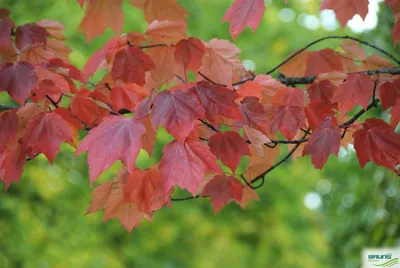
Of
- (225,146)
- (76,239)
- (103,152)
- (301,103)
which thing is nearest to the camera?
(103,152)

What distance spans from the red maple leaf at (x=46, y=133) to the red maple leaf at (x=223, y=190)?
0.46m

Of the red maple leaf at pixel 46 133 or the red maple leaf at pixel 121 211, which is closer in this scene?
the red maple leaf at pixel 46 133

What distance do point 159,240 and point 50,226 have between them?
131 centimetres

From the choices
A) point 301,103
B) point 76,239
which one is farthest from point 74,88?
point 76,239

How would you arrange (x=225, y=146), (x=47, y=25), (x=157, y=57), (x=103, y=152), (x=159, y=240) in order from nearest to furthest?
(x=103, y=152) → (x=225, y=146) → (x=157, y=57) → (x=47, y=25) → (x=159, y=240)

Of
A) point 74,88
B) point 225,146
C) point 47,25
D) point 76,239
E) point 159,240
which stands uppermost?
point 47,25

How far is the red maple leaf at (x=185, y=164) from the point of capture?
1311 mm

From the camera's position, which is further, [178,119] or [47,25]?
[47,25]

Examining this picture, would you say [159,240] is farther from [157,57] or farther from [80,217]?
[157,57]

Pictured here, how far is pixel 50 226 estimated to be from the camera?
6465mm

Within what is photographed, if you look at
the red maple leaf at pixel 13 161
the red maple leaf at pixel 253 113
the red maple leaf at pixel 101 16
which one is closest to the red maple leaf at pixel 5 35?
the red maple leaf at pixel 101 16

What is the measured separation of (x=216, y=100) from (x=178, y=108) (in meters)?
0.11

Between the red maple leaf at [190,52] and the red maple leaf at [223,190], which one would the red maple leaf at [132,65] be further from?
the red maple leaf at [223,190]

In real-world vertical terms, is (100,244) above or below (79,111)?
below
